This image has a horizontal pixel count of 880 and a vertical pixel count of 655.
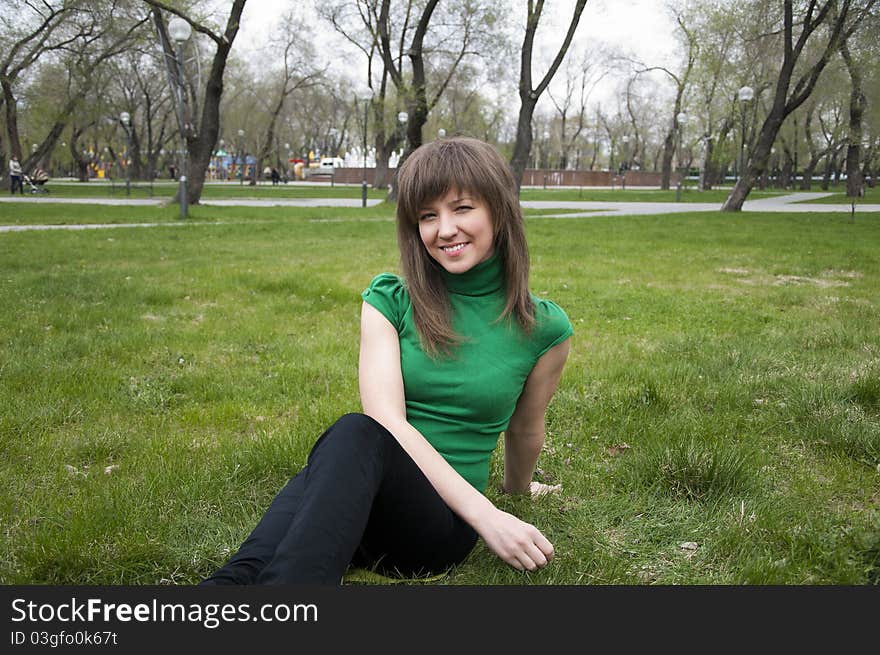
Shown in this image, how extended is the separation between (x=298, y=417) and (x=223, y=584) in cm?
221

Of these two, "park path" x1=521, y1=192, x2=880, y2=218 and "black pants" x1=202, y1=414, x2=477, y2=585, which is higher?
"park path" x1=521, y1=192, x2=880, y2=218

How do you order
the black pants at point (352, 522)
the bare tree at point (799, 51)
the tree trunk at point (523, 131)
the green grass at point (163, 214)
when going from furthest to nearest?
1. the tree trunk at point (523, 131)
2. the bare tree at point (799, 51)
3. the green grass at point (163, 214)
4. the black pants at point (352, 522)

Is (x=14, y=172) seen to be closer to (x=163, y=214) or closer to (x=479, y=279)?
(x=163, y=214)

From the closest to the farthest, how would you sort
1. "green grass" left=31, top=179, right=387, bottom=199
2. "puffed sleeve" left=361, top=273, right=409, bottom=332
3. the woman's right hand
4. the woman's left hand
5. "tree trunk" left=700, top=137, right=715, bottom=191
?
the woman's right hand < "puffed sleeve" left=361, top=273, right=409, bottom=332 < the woman's left hand < "green grass" left=31, top=179, right=387, bottom=199 < "tree trunk" left=700, top=137, right=715, bottom=191

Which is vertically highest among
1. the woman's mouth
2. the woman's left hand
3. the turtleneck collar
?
the woman's mouth

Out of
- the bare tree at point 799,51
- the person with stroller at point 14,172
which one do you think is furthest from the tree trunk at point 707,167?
the person with stroller at point 14,172

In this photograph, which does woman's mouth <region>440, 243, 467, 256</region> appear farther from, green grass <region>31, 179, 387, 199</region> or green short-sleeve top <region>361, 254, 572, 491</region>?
green grass <region>31, 179, 387, 199</region>

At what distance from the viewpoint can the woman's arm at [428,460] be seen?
2.02 meters

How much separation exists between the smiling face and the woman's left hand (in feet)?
3.69

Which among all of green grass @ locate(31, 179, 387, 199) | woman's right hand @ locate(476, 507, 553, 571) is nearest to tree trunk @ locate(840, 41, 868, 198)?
green grass @ locate(31, 179, 387, 199)

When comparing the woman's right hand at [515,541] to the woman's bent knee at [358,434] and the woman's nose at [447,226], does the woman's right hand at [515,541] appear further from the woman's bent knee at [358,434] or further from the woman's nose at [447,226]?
the woman's nose at [447,226]

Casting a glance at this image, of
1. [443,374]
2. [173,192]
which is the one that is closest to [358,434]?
[443,374]

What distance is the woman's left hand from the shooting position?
297 centimetres

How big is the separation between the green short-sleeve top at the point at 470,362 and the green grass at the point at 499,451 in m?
0.45
